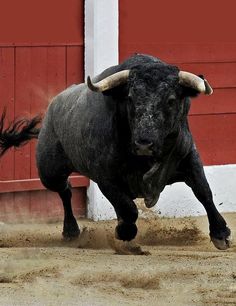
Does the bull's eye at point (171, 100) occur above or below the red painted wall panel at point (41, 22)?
below

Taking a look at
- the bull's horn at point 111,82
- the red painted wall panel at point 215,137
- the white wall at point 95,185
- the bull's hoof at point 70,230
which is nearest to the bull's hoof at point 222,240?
the bull's horn at point 111,82

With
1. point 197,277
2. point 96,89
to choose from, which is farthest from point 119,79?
point 197,277

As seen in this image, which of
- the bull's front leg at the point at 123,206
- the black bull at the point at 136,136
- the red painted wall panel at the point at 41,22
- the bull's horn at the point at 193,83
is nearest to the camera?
the black bull at the point at 136,136

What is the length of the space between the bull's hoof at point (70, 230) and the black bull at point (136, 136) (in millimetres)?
781

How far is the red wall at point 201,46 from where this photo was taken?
1050 centimetres

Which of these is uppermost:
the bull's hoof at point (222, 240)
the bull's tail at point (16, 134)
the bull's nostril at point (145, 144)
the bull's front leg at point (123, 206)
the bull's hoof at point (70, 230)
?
the bull's nostril at point (145, 144)

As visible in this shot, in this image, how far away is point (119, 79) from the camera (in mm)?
7891

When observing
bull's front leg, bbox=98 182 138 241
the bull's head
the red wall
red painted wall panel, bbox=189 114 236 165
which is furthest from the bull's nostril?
red painted wall panel, bbox=189 114 236 165

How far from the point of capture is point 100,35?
33.6 feet

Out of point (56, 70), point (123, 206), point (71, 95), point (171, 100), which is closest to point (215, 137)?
point (56, 70)

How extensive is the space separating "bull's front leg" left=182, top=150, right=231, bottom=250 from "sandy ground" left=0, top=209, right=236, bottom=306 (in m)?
0.13

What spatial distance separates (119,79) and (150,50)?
8.92 ft

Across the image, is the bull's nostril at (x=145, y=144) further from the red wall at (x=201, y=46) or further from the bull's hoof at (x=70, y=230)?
the red wall at (x=201, y=46)

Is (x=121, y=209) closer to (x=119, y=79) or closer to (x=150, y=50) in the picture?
(x=119, y=79)
